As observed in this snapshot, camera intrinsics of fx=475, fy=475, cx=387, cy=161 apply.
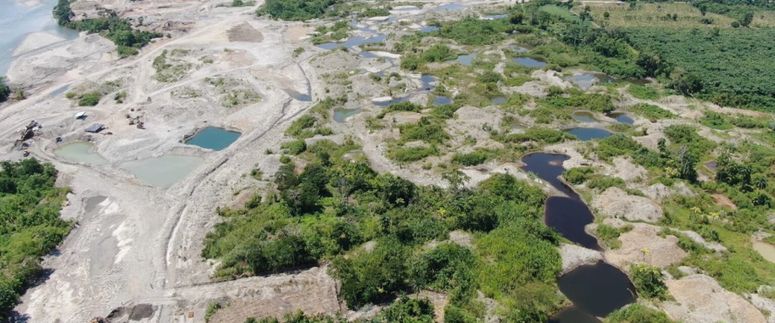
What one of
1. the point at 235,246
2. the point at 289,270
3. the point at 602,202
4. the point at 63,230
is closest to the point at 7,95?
the point at 63,230

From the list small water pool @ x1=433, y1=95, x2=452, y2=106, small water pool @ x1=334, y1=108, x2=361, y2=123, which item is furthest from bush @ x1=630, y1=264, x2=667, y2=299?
small water pool @ x1=334, y1=108, x2=361, y2=123

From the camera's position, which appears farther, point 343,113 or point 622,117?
point 343,113

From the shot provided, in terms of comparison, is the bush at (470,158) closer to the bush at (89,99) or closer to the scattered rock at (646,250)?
the scattered rock at (646,250)

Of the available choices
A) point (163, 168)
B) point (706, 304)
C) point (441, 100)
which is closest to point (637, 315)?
point (706, 304)

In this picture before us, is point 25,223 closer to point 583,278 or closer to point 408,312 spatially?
point 408,312

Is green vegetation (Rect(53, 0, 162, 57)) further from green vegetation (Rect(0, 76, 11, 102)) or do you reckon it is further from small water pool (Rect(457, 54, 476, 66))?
small water pool (Rect(457, 54, 476, 66))

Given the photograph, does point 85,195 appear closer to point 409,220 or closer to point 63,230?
point 63,230

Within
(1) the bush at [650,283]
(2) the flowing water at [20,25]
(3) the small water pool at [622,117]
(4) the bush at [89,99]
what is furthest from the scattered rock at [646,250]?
(2) the flowing water at [20,25]
